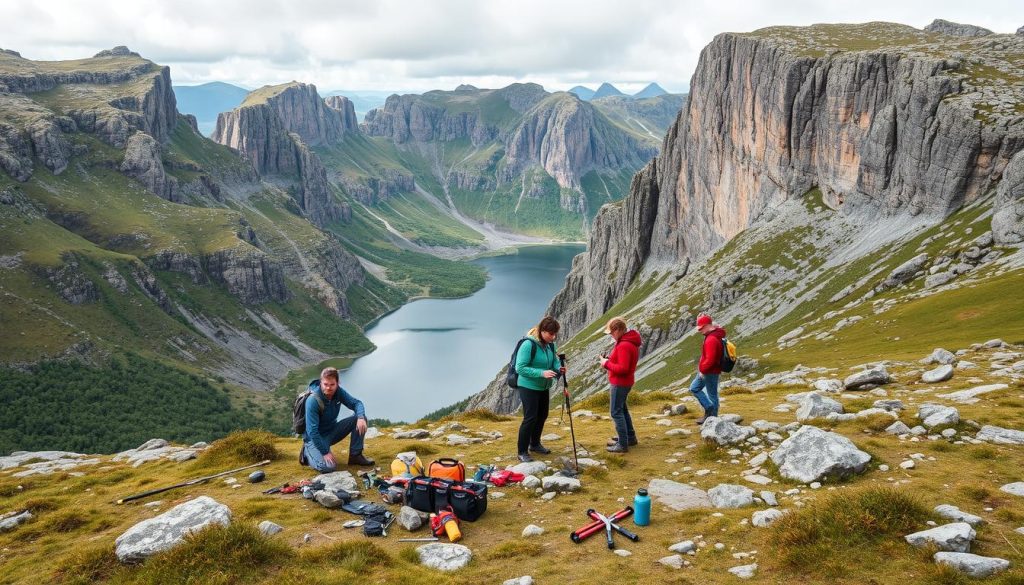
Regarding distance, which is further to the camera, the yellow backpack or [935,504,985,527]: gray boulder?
the yellow backpack

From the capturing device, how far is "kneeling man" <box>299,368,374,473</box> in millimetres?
17781

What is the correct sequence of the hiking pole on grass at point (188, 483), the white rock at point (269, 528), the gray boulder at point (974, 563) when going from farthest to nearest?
the hiking pole on grass at point (188, 483), the white rock at point (269, 528), the gray boulder at point (974, 563)

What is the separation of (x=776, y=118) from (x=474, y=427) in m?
107

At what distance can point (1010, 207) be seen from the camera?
55562mm

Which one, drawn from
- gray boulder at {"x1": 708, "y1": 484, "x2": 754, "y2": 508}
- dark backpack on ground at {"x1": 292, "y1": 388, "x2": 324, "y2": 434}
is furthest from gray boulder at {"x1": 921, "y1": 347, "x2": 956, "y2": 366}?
dark backpack on ground at {"x1": 292, "y1": 388, "x2": 324, "y2": 434}

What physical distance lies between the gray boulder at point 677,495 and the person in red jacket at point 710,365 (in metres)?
5.62

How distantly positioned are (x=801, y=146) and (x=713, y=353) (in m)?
103

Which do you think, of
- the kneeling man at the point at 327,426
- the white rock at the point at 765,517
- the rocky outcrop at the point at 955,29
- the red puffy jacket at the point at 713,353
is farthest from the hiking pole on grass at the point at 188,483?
the rocky outcrop at the point at 955,29

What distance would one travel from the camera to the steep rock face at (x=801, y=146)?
238 feet

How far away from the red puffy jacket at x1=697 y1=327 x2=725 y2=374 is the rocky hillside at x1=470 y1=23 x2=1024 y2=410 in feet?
88.9

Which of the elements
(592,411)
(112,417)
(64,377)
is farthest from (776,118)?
(64,377)

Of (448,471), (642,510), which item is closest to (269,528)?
(448,471)

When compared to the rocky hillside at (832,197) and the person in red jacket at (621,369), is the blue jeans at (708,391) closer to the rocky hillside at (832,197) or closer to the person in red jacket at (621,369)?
the person in red jacket at (621,369)

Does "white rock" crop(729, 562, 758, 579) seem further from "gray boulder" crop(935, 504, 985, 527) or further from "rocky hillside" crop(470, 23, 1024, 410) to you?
"rocky hillside" crop(470, 23, 1024, 410)
